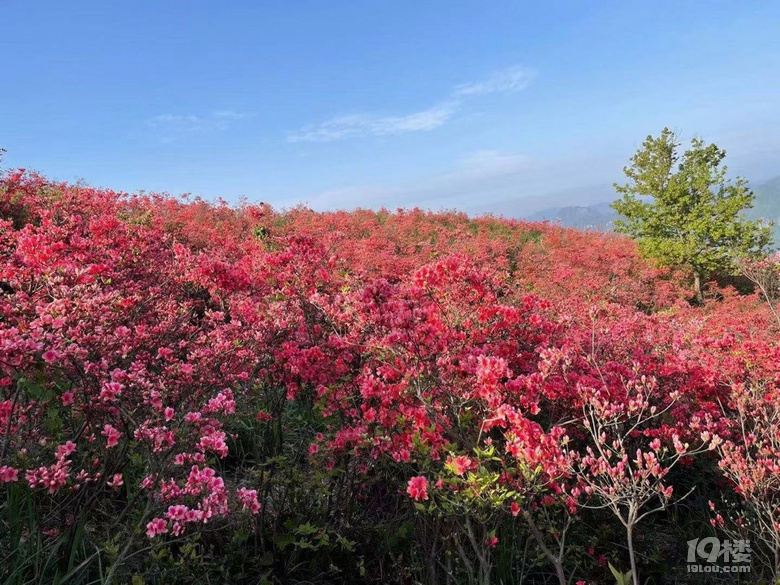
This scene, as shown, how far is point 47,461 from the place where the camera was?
11.6 ft

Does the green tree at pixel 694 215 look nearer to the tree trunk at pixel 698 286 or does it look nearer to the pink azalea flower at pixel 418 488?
the tree trunk at pixel 698 286

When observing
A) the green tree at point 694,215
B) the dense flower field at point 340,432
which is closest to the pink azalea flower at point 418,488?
the dense flower field at point 340,432

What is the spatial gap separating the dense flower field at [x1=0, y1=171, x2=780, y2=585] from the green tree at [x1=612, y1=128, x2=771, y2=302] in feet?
47.8

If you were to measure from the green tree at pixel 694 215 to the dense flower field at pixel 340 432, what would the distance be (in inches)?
574

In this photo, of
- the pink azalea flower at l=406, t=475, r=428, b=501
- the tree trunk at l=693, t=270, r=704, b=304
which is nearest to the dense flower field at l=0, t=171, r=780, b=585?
the pink azalea flower at l=406, t=475, r=428, b=501

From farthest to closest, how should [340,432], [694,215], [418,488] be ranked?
[694,215] → [340,432] → [418,488]

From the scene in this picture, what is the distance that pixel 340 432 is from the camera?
3660 millimetres

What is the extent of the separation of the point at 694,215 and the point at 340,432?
19.1m

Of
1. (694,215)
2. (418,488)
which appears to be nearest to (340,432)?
(418,488)

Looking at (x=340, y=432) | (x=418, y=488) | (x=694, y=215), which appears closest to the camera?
(x=418, y=488)

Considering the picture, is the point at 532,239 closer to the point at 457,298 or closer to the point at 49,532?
the point at 457,298

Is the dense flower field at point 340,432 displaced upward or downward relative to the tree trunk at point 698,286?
upward

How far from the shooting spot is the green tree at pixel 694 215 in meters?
17.9

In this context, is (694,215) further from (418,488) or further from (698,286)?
(418,488)
